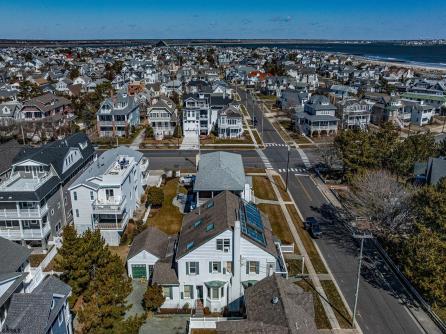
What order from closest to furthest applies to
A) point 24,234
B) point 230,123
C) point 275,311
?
1. point 275,311
2. point 24,234
3. point 230,123

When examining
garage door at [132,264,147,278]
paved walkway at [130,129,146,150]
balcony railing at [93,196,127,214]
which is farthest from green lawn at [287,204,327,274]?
paved walkway at [130,129,146,150]

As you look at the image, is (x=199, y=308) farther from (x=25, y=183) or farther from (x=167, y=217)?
(x=25, y=183)

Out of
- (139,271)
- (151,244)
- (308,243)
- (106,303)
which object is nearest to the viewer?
(106,303)

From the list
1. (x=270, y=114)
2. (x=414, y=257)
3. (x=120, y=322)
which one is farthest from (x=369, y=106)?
(x=120, y=322)

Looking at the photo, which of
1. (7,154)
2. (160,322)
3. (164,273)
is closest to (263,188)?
(164,273)

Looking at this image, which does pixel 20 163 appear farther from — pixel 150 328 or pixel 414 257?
pixel 414 257

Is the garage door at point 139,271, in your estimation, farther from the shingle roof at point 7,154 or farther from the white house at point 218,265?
the shingle roof at point 7,154

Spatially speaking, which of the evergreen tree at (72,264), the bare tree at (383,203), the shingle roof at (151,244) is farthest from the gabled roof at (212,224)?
the bare tree at (383,203)
